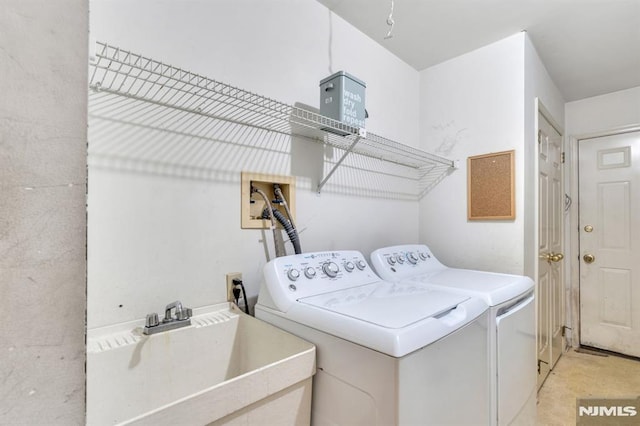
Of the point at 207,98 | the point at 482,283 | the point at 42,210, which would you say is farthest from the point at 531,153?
the point at 42,210

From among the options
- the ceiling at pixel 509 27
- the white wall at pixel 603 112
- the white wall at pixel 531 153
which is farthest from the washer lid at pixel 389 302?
the white wall at pixel 603 112

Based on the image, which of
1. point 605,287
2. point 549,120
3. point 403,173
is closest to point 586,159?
point 549,120

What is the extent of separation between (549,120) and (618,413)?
6.78ft

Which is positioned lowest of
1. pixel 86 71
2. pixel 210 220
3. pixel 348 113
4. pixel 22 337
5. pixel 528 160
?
pixel 22 337

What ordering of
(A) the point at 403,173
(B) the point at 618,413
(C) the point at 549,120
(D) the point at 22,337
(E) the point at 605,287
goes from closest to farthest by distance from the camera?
(D) the point at 22,337 → (B) the point at 618,413 → (A) the point at 403,173 → (C) the point at 549,120 → (E) the point at 605,287

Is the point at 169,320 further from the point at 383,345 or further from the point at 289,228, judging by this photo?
the point at 383,345

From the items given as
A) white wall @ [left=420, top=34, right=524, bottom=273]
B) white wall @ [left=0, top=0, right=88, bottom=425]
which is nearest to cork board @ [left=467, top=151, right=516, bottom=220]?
white wall @ [left=420, top=34, right=524, bottom=273]

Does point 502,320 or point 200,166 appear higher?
point 200,166

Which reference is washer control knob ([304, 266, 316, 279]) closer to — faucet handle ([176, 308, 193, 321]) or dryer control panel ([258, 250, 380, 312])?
dryer control panel ([258, 250, 380, 312])

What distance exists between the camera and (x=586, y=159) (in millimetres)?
3014

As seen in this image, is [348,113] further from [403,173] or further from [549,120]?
[549,120]

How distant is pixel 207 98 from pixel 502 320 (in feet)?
4.83

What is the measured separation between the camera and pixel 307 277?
125 centimetres

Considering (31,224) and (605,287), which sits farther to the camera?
(605,287)
